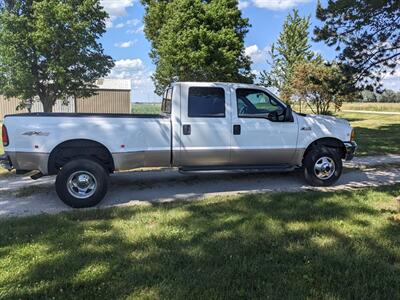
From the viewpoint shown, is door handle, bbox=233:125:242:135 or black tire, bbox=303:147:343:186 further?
black tire, bbox=303:147:343:186

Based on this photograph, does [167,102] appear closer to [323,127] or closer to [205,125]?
[205,125]

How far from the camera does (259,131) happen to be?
24.1 feet

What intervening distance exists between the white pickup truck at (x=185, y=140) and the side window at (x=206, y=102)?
2 cm

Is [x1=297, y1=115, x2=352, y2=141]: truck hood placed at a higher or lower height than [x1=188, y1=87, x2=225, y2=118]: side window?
lower

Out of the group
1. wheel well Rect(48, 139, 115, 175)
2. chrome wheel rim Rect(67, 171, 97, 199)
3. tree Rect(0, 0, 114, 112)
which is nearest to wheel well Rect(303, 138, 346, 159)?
wheel well Rect(48, 139, 115, 175)

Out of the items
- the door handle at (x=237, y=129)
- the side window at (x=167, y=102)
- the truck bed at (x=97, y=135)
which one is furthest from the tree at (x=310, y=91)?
the truck bed at (x=97, y=135)

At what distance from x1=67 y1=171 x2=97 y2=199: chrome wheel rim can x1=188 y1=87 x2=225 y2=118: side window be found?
2002mm

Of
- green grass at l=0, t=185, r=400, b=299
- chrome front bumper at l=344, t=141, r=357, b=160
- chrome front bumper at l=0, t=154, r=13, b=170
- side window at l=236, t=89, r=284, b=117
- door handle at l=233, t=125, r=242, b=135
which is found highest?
side window at l=236, t=89, r=284, b=117

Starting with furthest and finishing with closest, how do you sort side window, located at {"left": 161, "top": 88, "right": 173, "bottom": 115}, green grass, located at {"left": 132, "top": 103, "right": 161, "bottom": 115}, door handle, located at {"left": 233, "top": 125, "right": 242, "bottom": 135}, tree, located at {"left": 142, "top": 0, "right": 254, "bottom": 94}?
tree, located at {"left": 142, "top": 0, "right": 254, "bottom": 94} < green grass, located at {"left": 132, "top": 103, "right": 161, "bottom": 115} < side window, located at {"left": 161, "top": 88, "right": 173, "bottom": 115} < door handle, located at {"left": 233, "top": 125, "right": 242, "bottom": 135}

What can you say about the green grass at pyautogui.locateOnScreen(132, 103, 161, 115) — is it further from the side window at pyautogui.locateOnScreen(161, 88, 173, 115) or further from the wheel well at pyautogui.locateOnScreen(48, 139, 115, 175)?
the wheel well at pyautogui.locateOnScreen(48, 139, 115, 175)

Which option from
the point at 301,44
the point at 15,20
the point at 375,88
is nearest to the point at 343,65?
the point at 375,88

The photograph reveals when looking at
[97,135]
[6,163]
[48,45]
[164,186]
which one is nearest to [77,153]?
[97,135]

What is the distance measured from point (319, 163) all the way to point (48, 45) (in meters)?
14.8

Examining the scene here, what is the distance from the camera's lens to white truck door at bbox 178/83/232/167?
7012 millimetres
